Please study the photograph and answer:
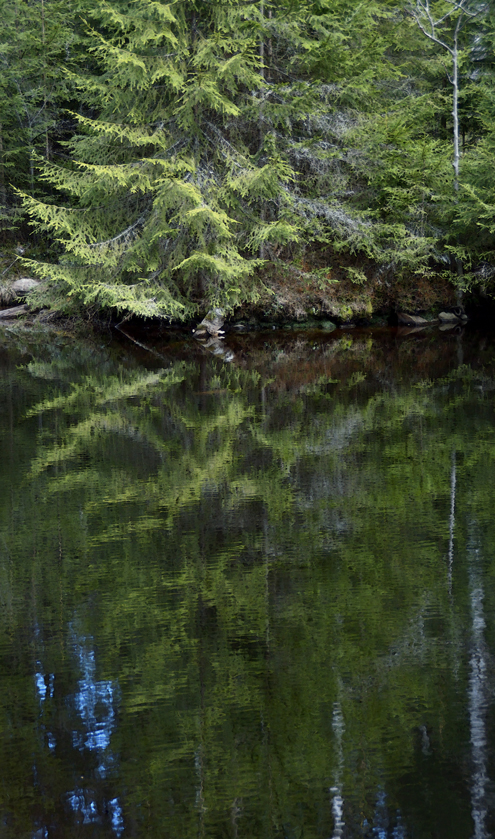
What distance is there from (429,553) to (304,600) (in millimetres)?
1073

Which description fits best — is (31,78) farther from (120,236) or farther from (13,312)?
(120,236)

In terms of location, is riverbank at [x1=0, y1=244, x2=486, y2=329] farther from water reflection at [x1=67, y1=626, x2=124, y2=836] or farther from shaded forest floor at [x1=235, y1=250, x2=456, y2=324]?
water reflection at [x1=67, y1=626, x2=124, y2=836]

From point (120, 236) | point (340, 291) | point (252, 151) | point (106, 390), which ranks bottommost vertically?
point (106, 390)

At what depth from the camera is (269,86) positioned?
A: 1831 centimetres

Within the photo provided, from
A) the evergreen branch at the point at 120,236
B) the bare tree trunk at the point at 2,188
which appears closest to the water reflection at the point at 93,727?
the evergreen branch at the point at 120,236

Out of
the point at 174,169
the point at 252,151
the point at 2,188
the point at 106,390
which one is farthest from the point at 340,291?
the point at 2,188

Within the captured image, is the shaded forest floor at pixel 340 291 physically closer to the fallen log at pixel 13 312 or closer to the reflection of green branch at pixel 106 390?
the fallen log at pixel 13 312

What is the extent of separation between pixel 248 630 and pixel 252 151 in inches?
695

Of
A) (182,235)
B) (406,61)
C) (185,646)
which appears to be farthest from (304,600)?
(406,61)

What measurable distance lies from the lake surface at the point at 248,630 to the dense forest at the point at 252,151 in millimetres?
9789

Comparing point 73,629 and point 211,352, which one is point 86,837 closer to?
point 73,629

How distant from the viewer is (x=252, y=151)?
19750 millimetres

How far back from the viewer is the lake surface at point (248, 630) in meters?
2.78

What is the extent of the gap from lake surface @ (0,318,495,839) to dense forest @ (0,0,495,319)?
9.79 m
